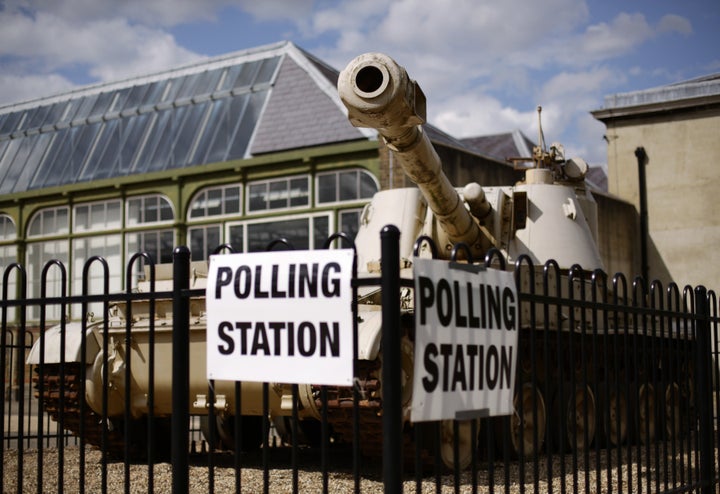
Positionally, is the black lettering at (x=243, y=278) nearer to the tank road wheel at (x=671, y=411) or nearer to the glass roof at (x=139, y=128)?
the tank road wheel at (x=671, y=411)

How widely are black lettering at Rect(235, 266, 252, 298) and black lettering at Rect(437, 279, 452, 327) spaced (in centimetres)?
79

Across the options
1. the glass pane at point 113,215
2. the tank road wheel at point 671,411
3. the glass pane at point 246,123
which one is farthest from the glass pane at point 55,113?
the tank road wheel at point 671,411

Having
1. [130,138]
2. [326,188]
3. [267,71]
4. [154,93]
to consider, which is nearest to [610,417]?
[326,188]

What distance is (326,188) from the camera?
64.2ft

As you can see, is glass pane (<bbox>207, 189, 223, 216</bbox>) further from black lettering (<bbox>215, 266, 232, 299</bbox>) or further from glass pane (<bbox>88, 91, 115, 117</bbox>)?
black lettering (<bbox>215, 266, 232, 299</bbox>)

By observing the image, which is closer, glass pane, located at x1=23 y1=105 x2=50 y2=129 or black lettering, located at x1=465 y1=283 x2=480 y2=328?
black lettering, located at x1=465 y1=283 x2=480 y2=328

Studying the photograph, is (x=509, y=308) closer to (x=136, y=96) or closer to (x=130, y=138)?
(x=130, y=138)

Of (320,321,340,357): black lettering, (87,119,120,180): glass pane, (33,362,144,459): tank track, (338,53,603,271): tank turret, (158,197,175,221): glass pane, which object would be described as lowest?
(33,362,144,459): tank track

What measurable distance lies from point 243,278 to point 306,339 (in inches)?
15.9

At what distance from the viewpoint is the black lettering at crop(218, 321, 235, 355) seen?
3984 millimetres

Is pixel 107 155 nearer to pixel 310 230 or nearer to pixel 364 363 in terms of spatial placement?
pixel 310 230

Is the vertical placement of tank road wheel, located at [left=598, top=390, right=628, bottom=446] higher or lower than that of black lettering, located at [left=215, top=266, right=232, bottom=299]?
lower

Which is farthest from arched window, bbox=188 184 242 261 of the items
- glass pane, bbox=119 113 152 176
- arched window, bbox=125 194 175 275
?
glass pane, bbox=119 113 152 176

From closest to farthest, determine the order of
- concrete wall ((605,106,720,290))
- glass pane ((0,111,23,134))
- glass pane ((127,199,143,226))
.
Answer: glass pane ((127,199,143,226)) < concrete wall ((605,106,720,290)) < glass pane ((0,111,23,134))
